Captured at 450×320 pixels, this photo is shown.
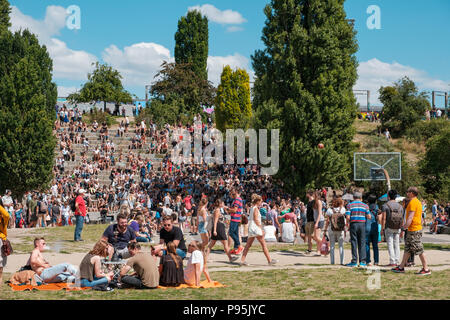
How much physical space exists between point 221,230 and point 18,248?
6.92 m

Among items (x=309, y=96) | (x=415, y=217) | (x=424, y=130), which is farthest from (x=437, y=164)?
(x=415, y=217)

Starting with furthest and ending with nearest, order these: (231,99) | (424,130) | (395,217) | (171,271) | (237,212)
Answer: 1. (231,99)
2. (424,130)
3. (237,212)
4. (395,217)
5. (171,271)

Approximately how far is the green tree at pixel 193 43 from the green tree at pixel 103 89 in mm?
9950

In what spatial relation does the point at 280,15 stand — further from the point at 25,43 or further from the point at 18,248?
the point at 18,248

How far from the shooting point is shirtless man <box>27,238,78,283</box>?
33.3ft

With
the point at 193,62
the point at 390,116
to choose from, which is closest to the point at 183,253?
the point at 390,116

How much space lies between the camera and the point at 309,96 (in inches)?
1205

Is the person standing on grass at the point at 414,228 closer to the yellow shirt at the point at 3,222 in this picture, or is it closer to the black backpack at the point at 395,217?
the black backpack at the point at 395,217

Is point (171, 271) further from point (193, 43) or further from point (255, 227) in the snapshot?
point (193, 43)

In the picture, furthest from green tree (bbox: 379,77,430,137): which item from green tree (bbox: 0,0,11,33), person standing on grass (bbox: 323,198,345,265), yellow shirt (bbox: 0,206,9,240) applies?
yellow shirt (bbox: 0,206,9,240)

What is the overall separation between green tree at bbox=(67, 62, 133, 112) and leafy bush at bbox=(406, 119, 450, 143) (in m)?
30.3

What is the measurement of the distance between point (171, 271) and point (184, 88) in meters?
49.9

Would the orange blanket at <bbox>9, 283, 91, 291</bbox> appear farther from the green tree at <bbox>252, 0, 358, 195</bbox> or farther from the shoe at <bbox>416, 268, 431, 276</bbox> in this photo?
the green tree at <bbox>252, 0, 358, 195</bbox>

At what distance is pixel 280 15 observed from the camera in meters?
32.9
